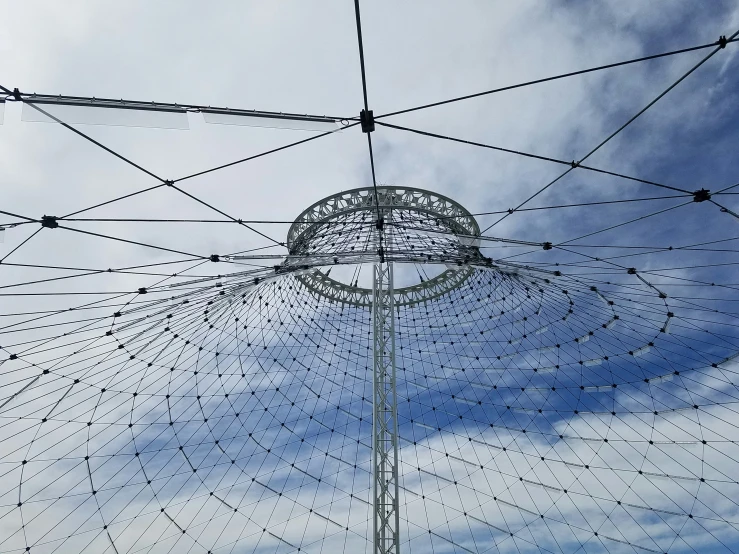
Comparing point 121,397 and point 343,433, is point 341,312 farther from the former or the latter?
point 121,397

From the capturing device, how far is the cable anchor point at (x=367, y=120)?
41.1ft

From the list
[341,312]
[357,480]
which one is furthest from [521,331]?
[357,480]

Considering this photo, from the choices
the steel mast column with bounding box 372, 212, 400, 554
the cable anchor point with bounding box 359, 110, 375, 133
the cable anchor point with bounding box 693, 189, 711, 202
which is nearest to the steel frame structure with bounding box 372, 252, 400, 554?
the steel mast column with bounding box 372, 212, 400, 554

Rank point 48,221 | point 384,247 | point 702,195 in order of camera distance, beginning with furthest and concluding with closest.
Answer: point 384,247 < point 702,195 < point 48,221

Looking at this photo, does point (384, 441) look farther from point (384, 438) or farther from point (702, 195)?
point (702, 195)

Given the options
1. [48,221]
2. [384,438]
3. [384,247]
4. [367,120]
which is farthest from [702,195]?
[48,221]

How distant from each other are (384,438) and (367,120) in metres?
18.8

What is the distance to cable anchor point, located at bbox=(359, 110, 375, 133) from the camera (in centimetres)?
1254

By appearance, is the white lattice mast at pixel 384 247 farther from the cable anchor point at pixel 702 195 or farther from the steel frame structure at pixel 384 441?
the cable anchor point at pixel 702 195

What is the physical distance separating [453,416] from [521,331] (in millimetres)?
8179

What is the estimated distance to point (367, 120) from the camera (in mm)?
12617

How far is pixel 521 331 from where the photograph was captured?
38031mm

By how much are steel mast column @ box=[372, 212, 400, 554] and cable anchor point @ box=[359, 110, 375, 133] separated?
839 centimetres

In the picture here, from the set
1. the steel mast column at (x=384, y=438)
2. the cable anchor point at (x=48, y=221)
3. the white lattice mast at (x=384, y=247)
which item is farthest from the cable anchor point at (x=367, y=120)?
the white lattice mast at (x=384, y=247)
